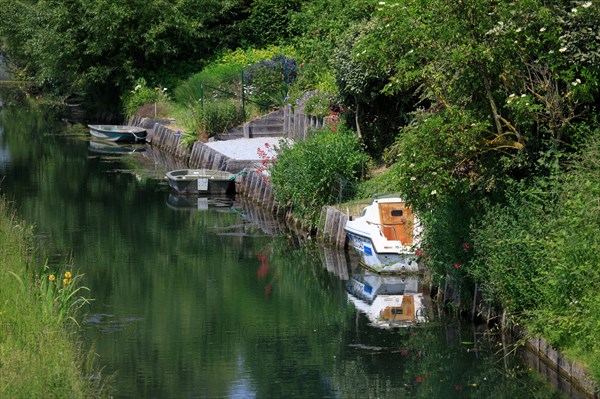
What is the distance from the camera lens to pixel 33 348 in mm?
13805

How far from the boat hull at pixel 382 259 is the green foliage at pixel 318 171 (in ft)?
12.2

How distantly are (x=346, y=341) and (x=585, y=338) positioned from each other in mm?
5040

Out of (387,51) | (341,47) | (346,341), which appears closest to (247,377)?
(346,341)

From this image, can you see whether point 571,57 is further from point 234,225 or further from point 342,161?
point 234,225

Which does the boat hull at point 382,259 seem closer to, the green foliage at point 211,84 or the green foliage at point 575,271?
the green foliage at point 575,271

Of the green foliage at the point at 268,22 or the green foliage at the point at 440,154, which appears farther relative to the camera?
the green foliage at the point at 268,22

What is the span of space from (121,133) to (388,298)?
96.4ft

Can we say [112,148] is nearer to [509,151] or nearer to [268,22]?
[268,22]

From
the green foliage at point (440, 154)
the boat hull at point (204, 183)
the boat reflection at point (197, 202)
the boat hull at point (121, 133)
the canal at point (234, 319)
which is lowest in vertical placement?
the canal at point (234, 319)

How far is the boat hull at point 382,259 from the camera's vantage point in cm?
2269

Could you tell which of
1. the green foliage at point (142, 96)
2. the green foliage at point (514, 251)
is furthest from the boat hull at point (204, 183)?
the green foliage at point (142, 96)

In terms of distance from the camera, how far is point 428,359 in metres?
18.1

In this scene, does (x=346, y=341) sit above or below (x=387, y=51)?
below

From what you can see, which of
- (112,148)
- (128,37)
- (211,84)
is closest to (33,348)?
(211,84)
